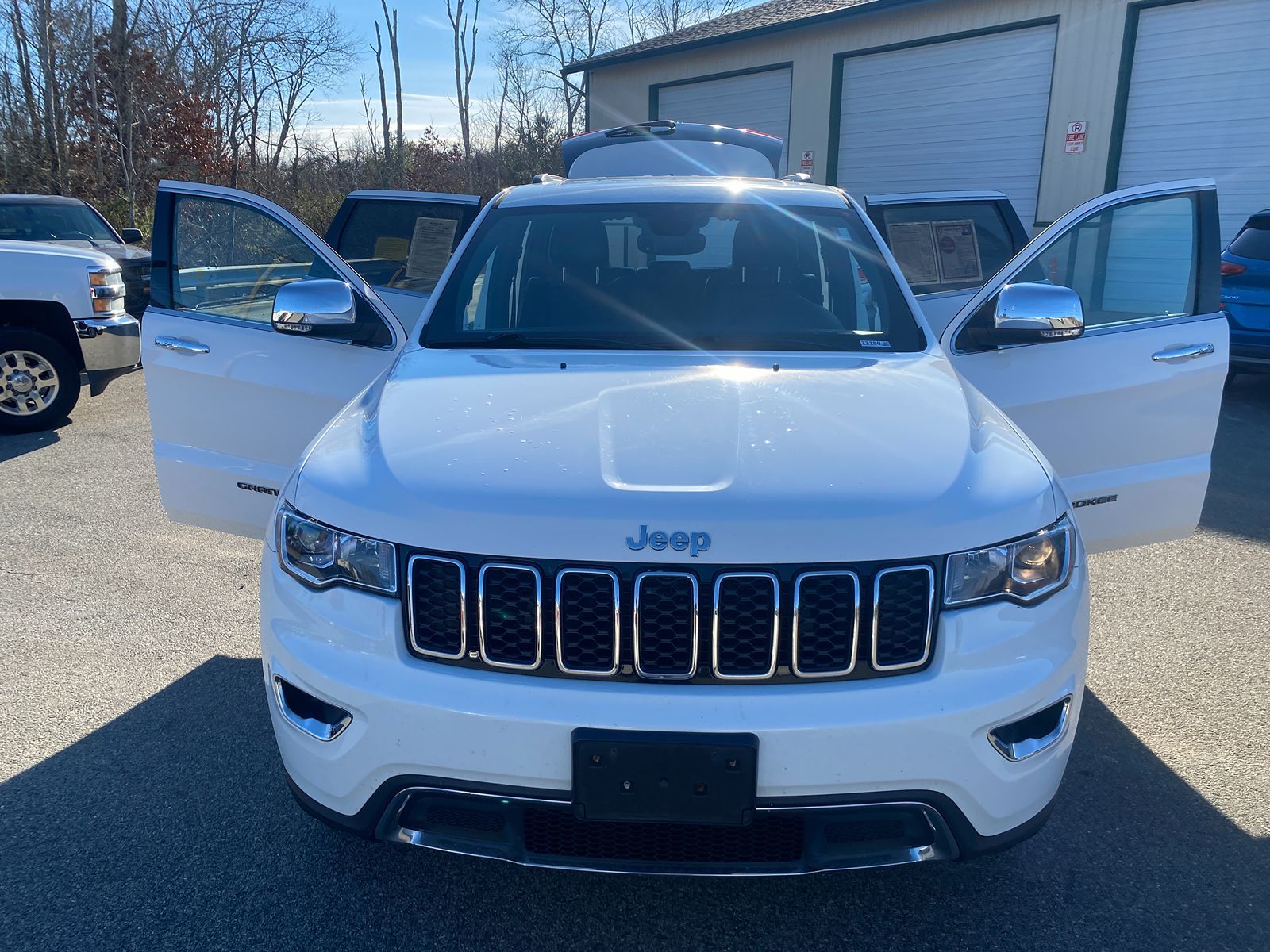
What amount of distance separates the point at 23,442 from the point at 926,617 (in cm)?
727

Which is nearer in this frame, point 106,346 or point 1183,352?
A: point 1183,352

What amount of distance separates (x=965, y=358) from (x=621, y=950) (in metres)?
2.18

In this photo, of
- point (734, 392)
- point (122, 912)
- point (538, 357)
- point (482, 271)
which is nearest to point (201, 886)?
point (122, 912)

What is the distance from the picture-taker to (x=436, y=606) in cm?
210

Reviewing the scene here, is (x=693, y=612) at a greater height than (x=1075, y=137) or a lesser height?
lesser

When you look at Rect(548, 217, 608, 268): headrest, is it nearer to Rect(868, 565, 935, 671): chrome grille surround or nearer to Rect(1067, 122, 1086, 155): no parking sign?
Rect(868, 565, 935, 671): chrome grille surround

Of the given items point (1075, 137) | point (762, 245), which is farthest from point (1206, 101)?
point (762, 245)

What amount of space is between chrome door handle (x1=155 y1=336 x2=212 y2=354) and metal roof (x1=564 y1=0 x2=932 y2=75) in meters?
14.1

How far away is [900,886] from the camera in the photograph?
101 inches

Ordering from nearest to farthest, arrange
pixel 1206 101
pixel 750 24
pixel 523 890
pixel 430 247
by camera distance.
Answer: pixel 523 890
pixel 430 247
pixel 1206 101
pixel 750 24

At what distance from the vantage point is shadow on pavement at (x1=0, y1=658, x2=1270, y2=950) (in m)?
2.37

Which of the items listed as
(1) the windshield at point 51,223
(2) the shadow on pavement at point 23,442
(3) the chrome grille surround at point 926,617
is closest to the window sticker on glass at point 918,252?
(3) the chrome grille surround at point 926,617

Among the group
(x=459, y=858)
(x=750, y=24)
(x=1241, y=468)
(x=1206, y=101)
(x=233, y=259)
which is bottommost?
(x=459, y=858)

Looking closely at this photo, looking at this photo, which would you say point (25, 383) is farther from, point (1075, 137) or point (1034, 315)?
point (1075, 137)
